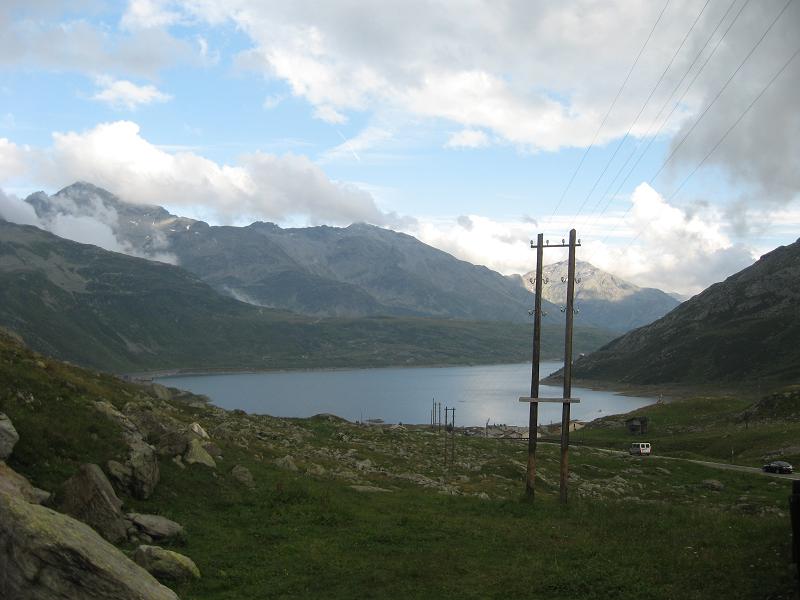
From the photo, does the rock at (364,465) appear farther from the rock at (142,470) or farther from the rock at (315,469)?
the rock at (142,470)

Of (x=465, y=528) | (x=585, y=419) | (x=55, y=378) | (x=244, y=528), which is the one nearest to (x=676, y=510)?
(x=465, y=528)

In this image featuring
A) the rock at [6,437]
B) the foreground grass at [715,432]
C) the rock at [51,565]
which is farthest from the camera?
the foreground grass at [715,432]

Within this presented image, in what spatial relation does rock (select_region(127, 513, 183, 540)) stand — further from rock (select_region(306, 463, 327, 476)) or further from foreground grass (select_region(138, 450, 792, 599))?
rock (select_region(306, 463, 327, 476))

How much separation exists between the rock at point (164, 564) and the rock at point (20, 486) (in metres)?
4.51

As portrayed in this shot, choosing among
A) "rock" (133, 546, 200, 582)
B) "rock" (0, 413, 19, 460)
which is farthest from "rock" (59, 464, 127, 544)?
"rock" (0, 413, 19, 460)

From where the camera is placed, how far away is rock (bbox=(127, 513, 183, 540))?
2219 centimetres

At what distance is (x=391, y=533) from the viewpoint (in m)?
26.4

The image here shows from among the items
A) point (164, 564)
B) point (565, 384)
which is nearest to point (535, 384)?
point (565, 384)

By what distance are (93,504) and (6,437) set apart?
506 cm

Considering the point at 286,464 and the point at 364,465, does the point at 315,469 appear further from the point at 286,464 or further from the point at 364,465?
the point at 364,465

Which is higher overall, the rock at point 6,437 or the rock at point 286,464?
the rock at point 6,437

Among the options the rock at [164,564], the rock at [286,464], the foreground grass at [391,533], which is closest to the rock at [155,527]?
the foreground grass at [391,533]

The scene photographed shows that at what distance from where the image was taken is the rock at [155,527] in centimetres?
2219

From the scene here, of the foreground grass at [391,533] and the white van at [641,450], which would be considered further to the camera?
the white van at [641,450]
